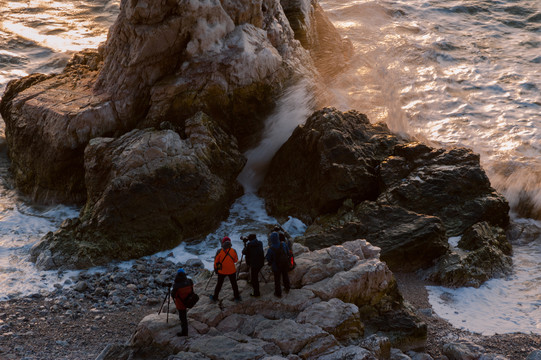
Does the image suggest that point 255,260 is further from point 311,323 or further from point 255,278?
point 311,323

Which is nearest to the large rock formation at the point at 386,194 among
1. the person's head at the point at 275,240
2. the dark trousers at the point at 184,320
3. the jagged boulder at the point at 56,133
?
the person's head at the point at 275,240

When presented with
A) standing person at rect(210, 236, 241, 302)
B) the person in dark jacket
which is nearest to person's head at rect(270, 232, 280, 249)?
standing person at rect(210, 236, 241, 302)

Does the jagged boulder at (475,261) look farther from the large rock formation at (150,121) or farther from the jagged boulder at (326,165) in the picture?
the large rock formation at (150,121)

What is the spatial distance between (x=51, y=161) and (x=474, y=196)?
13.2 m

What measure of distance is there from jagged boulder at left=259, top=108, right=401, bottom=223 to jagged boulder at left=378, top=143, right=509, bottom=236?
0.70 metres

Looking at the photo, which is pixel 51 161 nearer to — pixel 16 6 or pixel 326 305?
pixel 326 305

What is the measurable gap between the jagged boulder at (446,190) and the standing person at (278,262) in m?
5.68

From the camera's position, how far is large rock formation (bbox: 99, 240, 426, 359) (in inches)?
380

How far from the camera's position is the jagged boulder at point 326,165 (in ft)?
54.0

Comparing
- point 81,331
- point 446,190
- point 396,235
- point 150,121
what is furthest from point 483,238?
point 150,121

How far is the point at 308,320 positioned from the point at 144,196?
7304 mm

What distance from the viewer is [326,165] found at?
16641 millimetres

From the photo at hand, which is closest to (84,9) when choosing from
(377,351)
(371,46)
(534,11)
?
(371,46)

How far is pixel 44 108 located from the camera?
17.8 metres
